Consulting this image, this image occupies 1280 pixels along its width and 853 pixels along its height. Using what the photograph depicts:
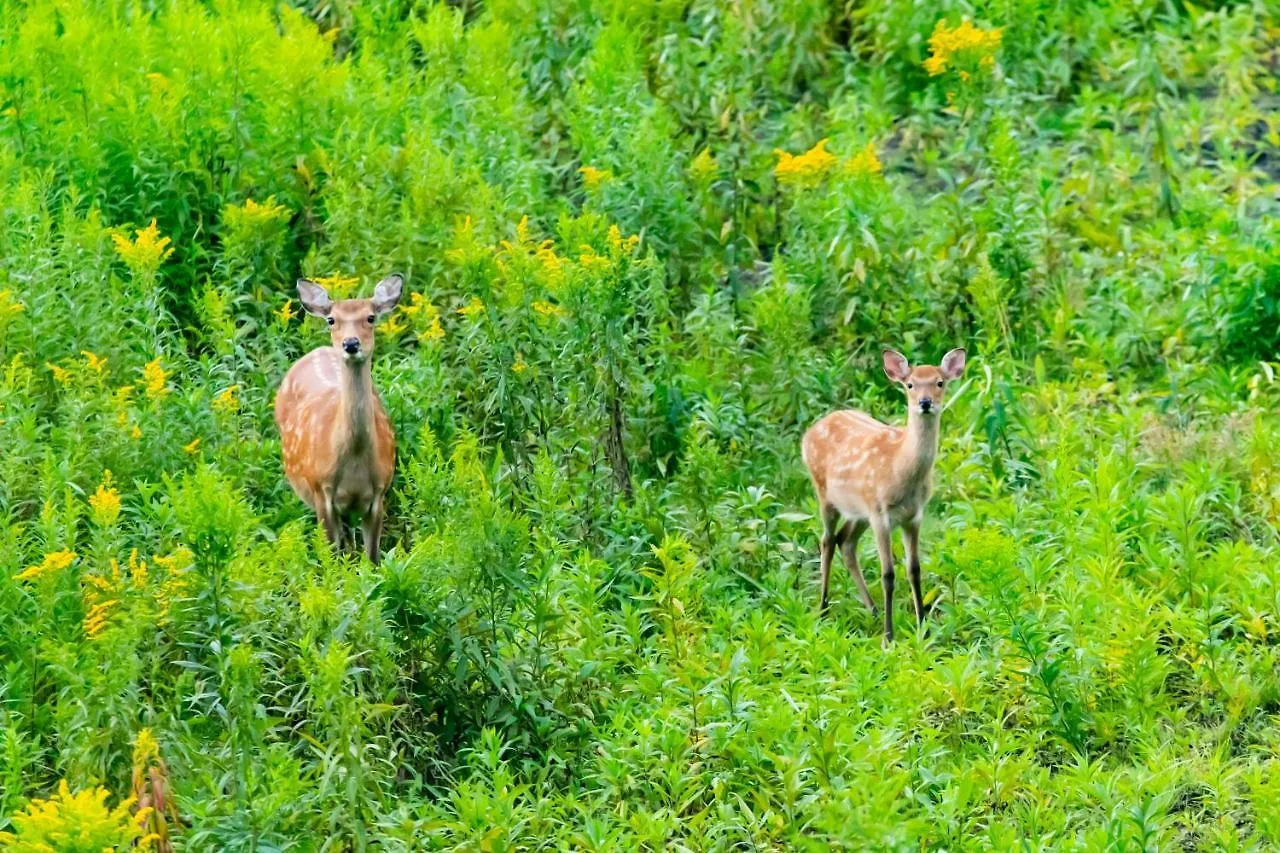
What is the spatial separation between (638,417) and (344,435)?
5.33 ft

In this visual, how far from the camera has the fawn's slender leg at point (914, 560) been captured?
29.0 feet

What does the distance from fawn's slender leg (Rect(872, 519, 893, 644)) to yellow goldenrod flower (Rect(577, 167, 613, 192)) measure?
2731mm

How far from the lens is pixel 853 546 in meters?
9.55

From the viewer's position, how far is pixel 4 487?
838 cm

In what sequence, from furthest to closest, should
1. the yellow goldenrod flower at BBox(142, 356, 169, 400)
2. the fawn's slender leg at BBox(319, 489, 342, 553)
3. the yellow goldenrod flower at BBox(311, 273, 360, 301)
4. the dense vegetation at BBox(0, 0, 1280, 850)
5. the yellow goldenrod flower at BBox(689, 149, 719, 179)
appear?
the yellow goldenrod flower at BBox(689, 149, 719, 179) < the yellow goldenrod flower at BBox(311, 273, 360, 301) < the fawn's slender leg at BBox(319, 489, 342, 553) < the yellow goldenrod flower at BBox(142, 356, 169, 400) < the dense vegetation at BBox(0, 0, 1280, 850)

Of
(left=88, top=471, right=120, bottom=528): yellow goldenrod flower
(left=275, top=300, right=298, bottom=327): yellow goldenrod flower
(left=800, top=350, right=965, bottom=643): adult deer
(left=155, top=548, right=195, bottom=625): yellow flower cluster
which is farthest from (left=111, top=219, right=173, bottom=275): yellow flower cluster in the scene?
(left=800, top=350, right=965, bottom=643): adult deer

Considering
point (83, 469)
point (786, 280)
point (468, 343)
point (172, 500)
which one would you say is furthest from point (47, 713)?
point (786, 280)


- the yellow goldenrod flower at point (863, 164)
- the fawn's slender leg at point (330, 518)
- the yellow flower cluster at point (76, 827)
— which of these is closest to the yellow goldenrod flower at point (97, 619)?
Result: the yellow flower cluster at point (76, 827)

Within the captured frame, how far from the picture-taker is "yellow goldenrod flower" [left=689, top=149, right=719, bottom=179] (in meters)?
11.3

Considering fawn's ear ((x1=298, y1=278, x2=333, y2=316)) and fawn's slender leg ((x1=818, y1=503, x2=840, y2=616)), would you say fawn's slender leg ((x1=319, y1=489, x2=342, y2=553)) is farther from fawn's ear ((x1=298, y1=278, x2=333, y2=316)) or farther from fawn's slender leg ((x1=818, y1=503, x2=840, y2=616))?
fawn's slender leg ((x1=818, y1=503, x2=840, y2=616))

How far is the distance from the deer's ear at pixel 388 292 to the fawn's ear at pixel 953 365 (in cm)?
257

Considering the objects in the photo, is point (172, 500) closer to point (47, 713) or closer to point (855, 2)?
point (47, 713)

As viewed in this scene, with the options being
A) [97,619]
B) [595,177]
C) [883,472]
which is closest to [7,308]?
[97,619]

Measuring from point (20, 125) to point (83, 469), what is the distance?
2.86 metres
